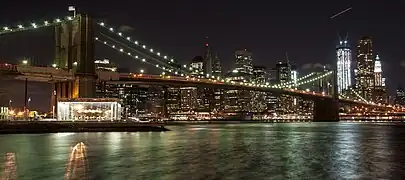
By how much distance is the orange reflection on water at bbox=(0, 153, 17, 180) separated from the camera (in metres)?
14.2

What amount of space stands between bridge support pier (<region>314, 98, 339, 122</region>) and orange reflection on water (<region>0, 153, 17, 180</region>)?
93.9 m

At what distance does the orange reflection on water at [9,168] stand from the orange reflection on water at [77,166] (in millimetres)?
1571

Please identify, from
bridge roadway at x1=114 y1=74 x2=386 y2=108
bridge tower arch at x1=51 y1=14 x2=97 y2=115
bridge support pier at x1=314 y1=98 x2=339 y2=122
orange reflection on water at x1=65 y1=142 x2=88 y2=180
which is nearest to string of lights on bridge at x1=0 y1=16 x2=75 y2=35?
bridge tower arch at x1=51 y1=14 x2=97 y2=115

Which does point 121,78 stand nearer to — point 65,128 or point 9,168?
point 65,128

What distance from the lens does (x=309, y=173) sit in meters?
15.7

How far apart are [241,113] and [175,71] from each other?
5527cm

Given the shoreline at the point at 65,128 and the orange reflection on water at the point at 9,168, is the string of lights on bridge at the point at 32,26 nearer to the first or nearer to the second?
the shoreline at the point at 65,128

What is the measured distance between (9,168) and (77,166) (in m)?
2.20

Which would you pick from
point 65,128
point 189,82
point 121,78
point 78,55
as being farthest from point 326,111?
point 65,128

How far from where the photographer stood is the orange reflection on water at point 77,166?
14.5 metres

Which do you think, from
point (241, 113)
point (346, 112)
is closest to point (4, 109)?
point (241, 113)

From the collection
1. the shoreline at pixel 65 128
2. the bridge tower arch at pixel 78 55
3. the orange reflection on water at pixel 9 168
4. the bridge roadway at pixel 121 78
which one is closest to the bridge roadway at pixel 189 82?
the bridge roadway at pixel 121 78

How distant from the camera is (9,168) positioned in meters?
16.3

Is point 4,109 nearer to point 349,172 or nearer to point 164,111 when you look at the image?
point 349,172
